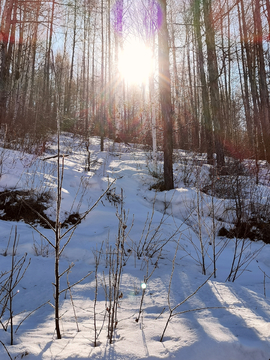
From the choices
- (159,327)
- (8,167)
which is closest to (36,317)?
(159,327)

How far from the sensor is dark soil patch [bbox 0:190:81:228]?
3.76m

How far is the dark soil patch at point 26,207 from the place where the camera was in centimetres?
376

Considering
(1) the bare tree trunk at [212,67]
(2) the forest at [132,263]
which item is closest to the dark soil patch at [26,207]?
(2) the forest at [132,263]

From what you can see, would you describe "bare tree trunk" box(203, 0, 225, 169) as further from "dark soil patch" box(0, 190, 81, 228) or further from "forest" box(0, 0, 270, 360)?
"dark soil patch" box(0, 190, 81, 228)

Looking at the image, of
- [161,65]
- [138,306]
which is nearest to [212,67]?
[161,65]

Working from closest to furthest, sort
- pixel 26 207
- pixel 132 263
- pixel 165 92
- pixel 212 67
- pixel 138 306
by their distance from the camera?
Answer: pixel 138 306
pixel 132 263
pixel 26 207
pixel 165 92
pixel 212 67

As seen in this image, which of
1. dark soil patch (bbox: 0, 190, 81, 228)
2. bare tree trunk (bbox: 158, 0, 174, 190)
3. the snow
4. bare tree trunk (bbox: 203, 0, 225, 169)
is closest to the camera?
the snow

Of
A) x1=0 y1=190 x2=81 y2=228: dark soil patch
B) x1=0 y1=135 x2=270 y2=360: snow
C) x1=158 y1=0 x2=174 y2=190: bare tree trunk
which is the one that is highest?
x1=158 y1=0 x2=174 y2=190: bare tree trunk

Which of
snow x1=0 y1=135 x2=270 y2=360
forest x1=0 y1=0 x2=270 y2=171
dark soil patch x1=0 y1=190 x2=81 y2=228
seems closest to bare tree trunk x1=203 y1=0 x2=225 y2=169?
forest x1=0 y1=0 x2=270 y2=171

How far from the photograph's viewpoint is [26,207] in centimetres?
390

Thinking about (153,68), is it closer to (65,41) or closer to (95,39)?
(95,39)

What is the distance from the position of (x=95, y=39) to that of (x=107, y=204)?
1773 cm

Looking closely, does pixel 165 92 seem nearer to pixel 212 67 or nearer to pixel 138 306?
Result: pixel 212 67

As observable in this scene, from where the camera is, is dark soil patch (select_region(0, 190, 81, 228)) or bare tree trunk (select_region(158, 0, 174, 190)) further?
bare tree trunk (select_region(158, 0, 174, 190))
